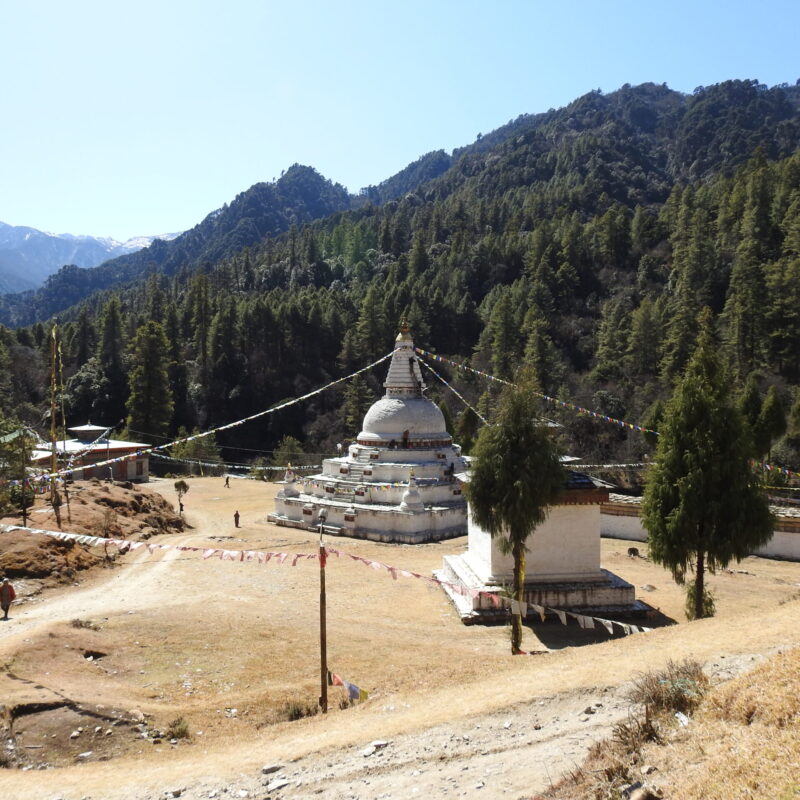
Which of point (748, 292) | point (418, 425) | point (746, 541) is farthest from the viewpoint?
point (748, 292)

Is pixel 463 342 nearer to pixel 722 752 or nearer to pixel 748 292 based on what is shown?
pixel 748 292

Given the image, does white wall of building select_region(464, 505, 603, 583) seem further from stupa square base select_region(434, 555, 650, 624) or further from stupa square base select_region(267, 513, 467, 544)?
stupa square base select_region(267, 513, 467, 544)

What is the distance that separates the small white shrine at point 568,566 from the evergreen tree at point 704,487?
298cm

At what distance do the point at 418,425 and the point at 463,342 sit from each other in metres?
52.1

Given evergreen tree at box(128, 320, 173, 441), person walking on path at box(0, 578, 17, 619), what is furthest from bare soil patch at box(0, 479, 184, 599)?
evergreen tree at box(128, 320, 173, 441)

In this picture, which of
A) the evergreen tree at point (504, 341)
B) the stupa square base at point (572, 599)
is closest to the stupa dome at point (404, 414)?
the stupa square base at point (572, 599)

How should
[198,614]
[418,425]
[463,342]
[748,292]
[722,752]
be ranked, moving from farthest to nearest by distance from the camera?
[463,342] → [748,292] → [418,425] → [198,614] → [722,752]

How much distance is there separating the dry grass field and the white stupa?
7.38 m

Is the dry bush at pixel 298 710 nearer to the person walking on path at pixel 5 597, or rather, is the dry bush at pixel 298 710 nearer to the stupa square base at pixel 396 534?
the person walking on path at pixel 5 597

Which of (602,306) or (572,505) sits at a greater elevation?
(602,306)

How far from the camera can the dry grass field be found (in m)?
8.64

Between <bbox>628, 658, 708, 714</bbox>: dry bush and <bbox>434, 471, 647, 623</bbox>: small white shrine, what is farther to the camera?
<bbox>434, 471, 647, 623</bbox>: small white shrine

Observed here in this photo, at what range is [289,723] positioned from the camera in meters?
10.6

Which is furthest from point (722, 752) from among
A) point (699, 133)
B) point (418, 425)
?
point (699, 133)
